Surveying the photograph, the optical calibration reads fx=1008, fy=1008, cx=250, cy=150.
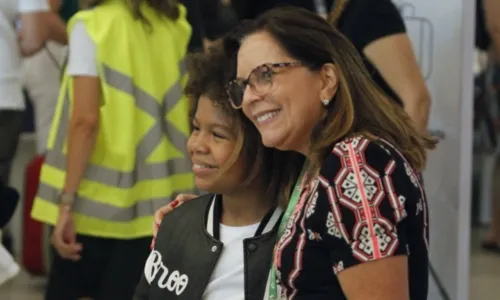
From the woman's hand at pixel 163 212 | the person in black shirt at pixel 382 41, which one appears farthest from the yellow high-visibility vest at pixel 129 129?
the woman's hand at pixel 163 212

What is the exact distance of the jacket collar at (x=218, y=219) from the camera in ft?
6.37

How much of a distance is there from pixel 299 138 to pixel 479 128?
3.13 meters

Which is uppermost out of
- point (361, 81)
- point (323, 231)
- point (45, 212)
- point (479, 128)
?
point (361, 81)

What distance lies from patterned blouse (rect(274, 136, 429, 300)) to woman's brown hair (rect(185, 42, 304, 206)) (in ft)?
1.07

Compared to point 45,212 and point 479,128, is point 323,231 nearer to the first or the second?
point 45,212

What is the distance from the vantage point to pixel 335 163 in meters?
1.57

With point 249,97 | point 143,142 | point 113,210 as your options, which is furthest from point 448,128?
point 249,97

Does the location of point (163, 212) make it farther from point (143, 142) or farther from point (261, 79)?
point (143, 142)

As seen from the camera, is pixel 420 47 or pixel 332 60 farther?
pixel 420 47

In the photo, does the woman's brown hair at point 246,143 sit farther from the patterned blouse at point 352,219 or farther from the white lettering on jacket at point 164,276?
the patterned blouse at point 352,219

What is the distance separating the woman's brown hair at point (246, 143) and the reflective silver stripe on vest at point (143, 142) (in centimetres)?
96

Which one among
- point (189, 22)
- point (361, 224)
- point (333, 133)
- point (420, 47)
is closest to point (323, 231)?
point (361, 224)

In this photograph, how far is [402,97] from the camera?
281cm

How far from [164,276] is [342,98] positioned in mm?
568
